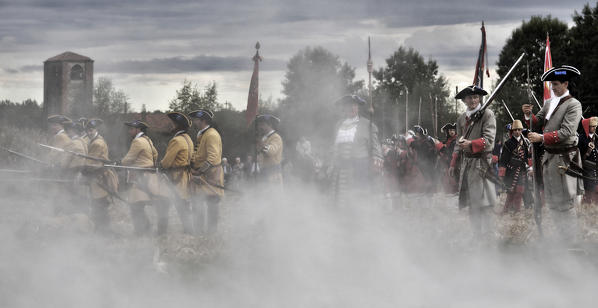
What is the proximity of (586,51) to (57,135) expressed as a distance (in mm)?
28562

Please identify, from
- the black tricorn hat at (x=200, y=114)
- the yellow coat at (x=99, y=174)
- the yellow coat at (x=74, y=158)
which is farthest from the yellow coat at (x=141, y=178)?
the yellow coat at (x=74, y=158)

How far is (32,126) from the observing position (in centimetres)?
1104

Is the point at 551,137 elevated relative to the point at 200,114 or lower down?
lower down

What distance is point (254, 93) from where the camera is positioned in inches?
415

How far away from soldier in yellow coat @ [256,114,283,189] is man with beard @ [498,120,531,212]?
388 centimetres

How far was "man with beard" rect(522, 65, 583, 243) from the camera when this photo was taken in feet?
23.3

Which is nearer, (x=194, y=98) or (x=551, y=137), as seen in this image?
(x=551, y=137)

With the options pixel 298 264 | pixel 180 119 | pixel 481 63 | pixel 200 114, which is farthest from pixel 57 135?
pixel 481 63

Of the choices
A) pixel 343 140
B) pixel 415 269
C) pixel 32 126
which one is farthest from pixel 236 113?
pixel 415 269

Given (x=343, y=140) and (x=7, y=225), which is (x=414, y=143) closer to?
(x=343, y=140)

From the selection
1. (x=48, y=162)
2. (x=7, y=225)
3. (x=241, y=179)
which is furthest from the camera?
(x=241, y=179)

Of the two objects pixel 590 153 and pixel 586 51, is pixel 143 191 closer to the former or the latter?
pixel 590 153

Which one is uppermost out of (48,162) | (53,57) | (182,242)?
(53,57)

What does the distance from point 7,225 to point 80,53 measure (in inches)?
86.5
